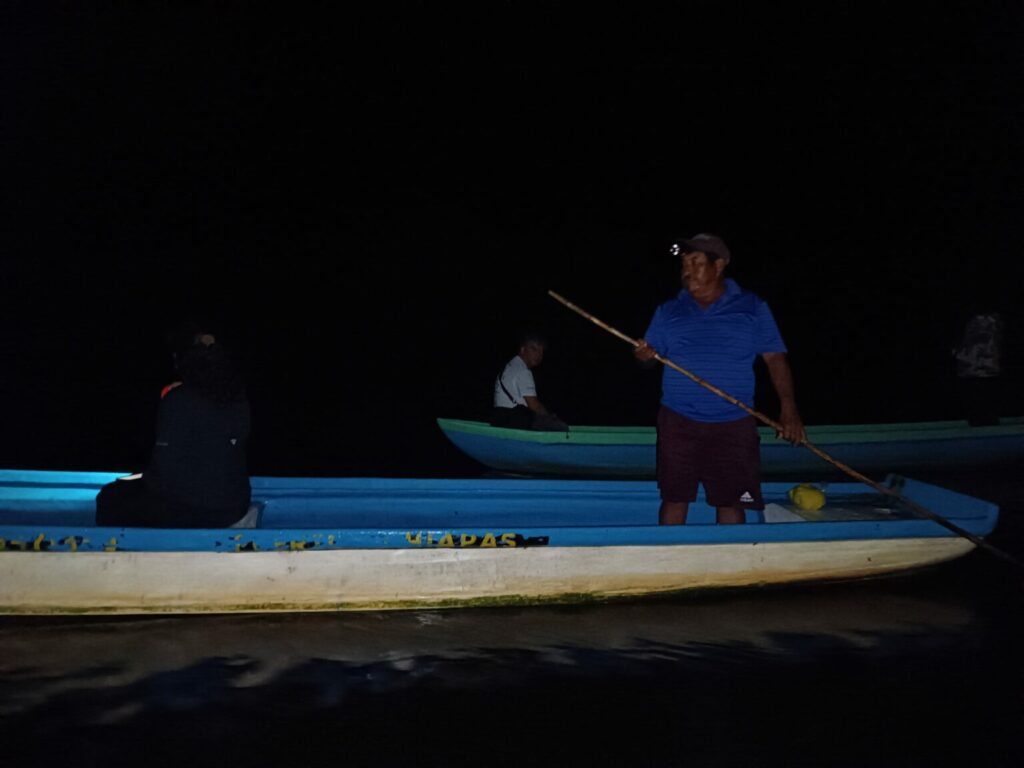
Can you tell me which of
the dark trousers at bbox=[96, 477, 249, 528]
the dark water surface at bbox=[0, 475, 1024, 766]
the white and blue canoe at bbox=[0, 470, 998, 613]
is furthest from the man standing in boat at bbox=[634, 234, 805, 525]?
the dark trousers at bbox=[96, 477, 249, 528]

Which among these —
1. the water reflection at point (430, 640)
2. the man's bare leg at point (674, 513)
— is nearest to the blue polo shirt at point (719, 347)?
the man's bare leg at point (674, 513)

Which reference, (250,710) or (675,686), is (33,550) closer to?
(250,710)

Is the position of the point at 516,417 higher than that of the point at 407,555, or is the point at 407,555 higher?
the point at 516,417

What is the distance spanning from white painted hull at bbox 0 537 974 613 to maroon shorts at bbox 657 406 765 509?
1.32ft

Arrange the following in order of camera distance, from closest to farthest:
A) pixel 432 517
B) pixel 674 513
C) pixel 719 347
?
pixel 719 347, pixel 674 513, pixel 432 517

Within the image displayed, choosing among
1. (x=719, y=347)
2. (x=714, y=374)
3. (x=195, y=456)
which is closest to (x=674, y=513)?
(x=714, y=374)

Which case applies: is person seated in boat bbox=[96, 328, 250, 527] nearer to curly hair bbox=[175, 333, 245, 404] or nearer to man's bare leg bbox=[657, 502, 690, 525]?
curly hair bbox=[175, 333, 245, 404]

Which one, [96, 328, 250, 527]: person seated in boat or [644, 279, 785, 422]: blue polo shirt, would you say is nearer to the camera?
[96, 328, 250, 527]: person seated in boat

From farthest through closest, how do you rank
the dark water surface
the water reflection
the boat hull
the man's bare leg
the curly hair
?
the boat hull, the man's bare leg, the curly hair, the water reflection, the dark water surface

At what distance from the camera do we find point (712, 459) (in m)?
5.61

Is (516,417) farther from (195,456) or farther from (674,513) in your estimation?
(195,456)

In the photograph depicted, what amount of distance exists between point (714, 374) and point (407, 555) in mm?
2192

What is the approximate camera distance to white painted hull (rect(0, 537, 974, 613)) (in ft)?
17.6

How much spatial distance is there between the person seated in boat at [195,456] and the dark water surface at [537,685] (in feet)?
2.22
